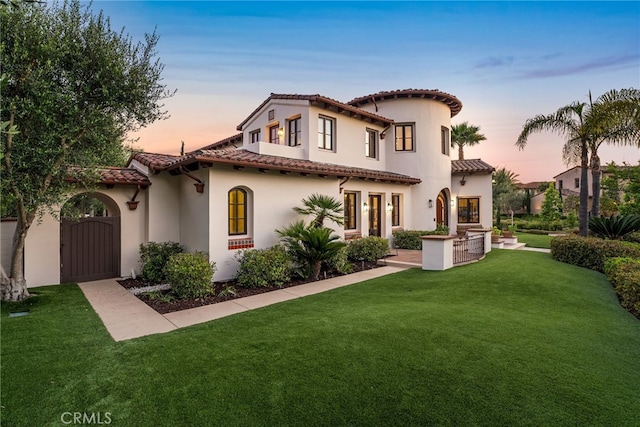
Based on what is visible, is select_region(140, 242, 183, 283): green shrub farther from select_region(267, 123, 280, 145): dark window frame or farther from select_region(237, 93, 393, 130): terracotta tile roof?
select_region(237, 93, 393, 130): terracotta tile roof

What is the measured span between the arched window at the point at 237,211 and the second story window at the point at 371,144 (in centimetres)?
859

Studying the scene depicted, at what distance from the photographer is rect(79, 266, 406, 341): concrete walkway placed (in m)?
5.88

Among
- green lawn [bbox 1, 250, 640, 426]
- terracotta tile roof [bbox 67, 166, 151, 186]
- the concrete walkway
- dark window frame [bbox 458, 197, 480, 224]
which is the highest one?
terracotta tile roof [bbox 67, 166, 151, 186]

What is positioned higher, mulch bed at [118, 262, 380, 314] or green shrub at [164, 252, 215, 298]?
green shrub at [164, 252, 215, 298]

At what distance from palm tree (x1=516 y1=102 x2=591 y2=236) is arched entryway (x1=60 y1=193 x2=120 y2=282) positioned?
18270 millimetres

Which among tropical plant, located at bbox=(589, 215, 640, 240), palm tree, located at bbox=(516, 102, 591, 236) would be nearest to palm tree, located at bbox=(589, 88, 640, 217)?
palm tree, located at bbox=(516, 102, 591, 236)

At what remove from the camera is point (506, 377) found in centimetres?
377

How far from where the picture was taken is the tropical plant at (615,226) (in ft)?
44.5

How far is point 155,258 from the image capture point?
388 inches

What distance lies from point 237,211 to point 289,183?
2.16 metres

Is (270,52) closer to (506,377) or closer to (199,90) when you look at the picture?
(199,90)

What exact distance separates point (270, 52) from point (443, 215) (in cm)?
1386

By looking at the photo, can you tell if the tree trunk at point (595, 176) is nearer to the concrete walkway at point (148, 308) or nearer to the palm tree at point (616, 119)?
the palm tree at point (616, 119)

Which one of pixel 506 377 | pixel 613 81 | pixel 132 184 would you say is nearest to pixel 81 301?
pixel 132 184
